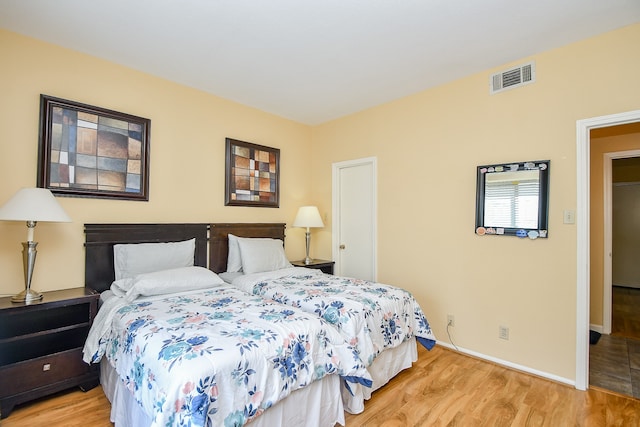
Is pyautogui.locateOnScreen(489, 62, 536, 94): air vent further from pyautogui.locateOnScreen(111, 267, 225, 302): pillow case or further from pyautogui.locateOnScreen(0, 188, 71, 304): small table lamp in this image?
pyautogui.locateOnScreen(0, 188, 71, 304): small table lamp

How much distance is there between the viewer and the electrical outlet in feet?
8.87

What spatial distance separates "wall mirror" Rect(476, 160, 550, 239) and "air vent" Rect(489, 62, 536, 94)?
0.69m

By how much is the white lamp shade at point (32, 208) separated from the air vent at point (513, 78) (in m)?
3.63

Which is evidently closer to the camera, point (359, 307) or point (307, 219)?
point (359, 307)

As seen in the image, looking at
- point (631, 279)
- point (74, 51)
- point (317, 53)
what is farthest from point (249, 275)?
point (631, 279)

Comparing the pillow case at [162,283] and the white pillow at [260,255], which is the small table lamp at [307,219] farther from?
the pillow case at [162,283]

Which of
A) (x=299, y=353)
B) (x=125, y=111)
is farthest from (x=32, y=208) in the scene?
(x=299, y=353)

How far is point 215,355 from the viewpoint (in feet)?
4.58

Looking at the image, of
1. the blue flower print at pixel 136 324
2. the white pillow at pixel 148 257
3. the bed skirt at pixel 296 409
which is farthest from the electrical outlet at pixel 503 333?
the white pillow at pixel 148 257

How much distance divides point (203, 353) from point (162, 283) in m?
1.17

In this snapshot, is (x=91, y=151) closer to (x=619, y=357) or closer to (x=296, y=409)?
(x=296, y=409)

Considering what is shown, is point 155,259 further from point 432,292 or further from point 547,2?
point 547,2

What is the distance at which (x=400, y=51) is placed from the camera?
254 centimetres

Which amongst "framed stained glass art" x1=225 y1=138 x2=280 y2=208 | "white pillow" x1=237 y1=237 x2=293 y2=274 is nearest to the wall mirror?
"white pillow" x1=237 y1=237 x2=293 y2=274
